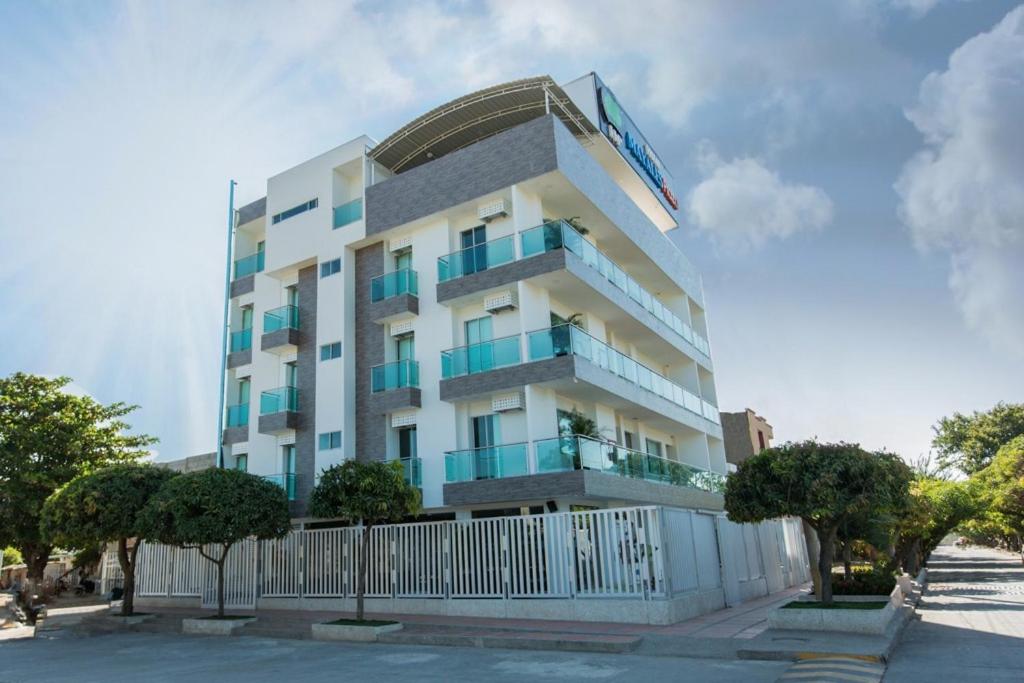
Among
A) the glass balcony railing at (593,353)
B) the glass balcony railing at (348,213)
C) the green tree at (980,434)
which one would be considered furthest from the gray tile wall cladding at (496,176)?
the green tree at (980,434)

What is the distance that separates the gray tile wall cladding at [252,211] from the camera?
29022 mm

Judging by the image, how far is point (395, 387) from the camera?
22703 mm

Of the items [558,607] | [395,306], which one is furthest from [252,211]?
[558,607]

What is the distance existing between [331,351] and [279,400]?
2.72 m

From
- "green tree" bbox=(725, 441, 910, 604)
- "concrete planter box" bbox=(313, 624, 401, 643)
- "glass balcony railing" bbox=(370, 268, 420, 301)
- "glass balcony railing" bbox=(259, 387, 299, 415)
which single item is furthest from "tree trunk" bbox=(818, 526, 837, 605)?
"glass balcony railing" bbox=(259, 387, 299, 415)

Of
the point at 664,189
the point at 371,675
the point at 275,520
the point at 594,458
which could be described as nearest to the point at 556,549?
the point at 594,458

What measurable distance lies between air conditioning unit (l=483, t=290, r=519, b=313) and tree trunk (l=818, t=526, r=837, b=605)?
11.0 metres

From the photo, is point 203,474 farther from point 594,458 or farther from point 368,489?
point 594,458

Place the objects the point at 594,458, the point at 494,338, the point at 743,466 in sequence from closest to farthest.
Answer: the point at 743,466, the point at 594,458, the point at 494,338

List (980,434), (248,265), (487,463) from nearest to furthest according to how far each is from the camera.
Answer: (487,463), (248,265), (980,434)

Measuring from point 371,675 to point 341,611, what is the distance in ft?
32.3

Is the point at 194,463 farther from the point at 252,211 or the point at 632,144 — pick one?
the point at 632,144

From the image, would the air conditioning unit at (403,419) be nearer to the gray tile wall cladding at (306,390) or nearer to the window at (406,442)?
the window at (406,442)

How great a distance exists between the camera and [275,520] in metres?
19.9
